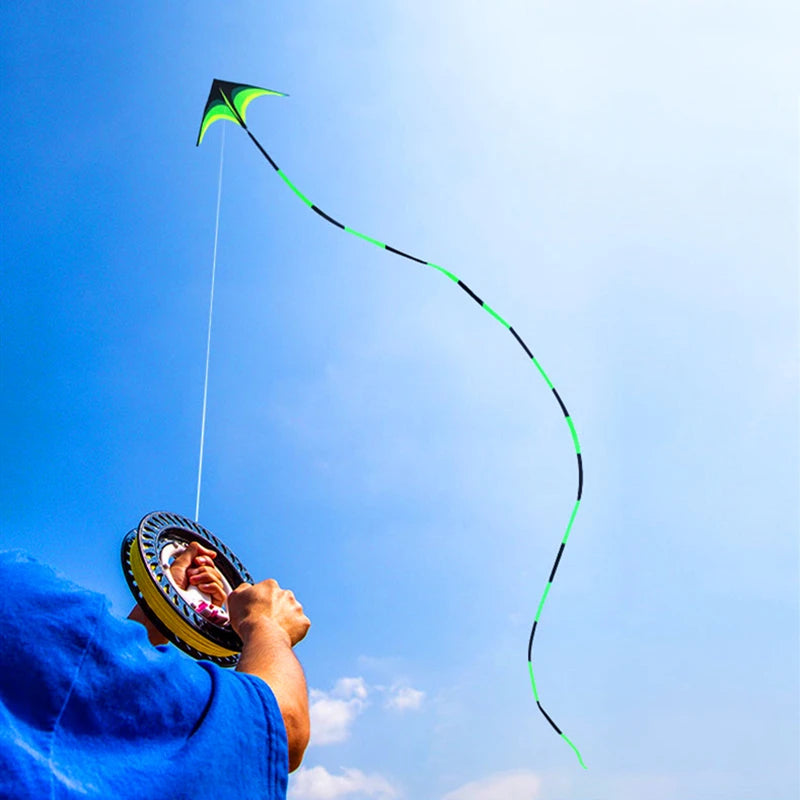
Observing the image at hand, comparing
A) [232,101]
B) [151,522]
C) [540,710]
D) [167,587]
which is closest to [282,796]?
[167,587]

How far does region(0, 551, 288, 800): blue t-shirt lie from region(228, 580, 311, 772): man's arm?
7 centimetres

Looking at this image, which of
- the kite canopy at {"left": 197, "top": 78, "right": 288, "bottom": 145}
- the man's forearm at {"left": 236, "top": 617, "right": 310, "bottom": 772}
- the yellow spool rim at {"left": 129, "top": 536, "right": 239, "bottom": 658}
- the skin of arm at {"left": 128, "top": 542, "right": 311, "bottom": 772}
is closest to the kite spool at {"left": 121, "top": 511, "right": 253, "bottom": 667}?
the yellow spool rim at {"left": 129, "top": 536, "right": 239, "bottom": 658}

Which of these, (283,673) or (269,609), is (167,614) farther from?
(283,673)

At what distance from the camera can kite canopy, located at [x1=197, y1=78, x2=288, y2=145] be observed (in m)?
5.38

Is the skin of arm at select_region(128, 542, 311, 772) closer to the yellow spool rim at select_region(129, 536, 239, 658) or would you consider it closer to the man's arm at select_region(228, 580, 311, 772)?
the man's arm at select_region(228, 580, 311, 772)

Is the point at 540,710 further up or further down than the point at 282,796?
further up

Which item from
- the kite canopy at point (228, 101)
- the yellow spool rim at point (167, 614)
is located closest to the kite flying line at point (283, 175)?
the kite canopy at point (228, 101)

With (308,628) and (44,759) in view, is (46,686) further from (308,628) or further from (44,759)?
(308,628)

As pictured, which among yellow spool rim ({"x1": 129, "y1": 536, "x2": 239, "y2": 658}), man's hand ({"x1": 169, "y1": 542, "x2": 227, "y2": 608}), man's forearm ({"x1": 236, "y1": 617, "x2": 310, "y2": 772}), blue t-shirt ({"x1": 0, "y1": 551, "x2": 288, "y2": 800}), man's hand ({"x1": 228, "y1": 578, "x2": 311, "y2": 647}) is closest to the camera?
blue t-shirt ({"x1": 0, "y1": 551, "x2": 288, "y2": 800})

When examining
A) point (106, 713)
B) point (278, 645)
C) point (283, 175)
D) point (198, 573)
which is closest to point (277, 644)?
point (278, 645)

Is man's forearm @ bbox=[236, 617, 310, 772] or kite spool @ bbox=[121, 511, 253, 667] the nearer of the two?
man's forearm @ bbox=[236, 617, 310, 772]

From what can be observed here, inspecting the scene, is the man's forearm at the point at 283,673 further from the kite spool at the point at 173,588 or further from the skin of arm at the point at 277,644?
the kite spool at the point at 173,588

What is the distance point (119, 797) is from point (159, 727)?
7 cm

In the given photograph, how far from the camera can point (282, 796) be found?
738 millimetres
